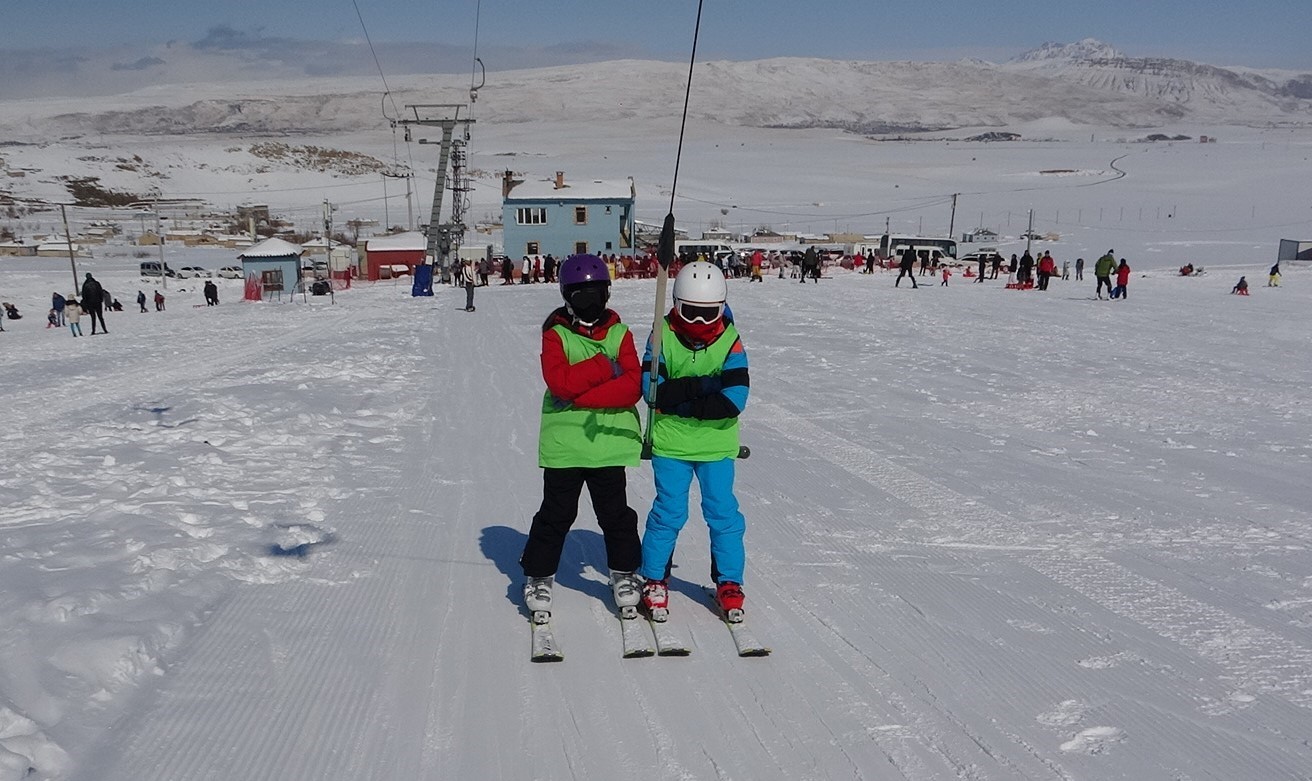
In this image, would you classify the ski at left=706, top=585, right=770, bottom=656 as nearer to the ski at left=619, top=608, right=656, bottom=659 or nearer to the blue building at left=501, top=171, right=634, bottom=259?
the ski at left=619, top=608, right=656, bottom=659

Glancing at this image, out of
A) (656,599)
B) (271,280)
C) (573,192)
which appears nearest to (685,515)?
(656,599)

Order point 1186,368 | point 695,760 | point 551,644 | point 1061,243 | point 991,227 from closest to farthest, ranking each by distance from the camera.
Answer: point 695,760 → point 551,644 → point 1186,368 → point 1061,243 → point 991,227

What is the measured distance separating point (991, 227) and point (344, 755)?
78.0 meters

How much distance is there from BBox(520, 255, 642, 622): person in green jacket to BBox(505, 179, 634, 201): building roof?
45.5 m

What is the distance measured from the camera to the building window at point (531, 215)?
48219 millimetres

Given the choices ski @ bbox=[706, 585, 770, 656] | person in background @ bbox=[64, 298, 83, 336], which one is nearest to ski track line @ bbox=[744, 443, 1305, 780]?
ski @ bbox=[706, 585, 770, 656]

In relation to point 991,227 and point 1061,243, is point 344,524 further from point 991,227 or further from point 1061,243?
point 991,227

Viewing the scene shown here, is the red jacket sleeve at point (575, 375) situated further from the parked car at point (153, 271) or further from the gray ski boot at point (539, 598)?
the parked car at point (153, 271)

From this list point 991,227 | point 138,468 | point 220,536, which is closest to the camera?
point 220,536

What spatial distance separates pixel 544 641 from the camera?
3814 millimetres

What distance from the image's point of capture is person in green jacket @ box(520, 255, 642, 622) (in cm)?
379

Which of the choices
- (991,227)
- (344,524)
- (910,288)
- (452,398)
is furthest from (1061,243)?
(344,524)

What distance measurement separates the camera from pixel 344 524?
5.54m

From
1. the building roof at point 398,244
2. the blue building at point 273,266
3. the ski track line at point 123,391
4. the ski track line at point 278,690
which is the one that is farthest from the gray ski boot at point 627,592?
the building roof at point 398,244
